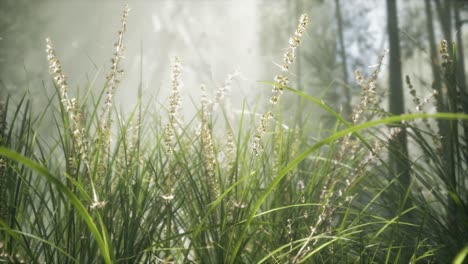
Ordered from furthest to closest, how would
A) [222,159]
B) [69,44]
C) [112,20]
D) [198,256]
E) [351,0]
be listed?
[112,20], [69,44], [351,0], [222,159], [198,256]

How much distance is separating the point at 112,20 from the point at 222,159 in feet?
76.7

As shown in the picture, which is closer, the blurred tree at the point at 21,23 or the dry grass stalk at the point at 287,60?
the dry grass stalk at the point at 287,60

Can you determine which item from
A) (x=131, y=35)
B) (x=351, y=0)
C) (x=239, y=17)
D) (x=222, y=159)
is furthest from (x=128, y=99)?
(x=222, y=159)

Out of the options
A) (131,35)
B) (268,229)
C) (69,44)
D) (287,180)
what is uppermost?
(131,35)

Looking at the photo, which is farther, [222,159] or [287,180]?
[222,159]

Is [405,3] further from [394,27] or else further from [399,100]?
[399,100]

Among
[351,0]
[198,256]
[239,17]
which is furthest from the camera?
[239,17]

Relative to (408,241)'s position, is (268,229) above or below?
above

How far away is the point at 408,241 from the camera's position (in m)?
1.64

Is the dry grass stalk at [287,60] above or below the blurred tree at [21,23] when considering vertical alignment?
below

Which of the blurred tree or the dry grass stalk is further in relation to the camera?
the blurred tree

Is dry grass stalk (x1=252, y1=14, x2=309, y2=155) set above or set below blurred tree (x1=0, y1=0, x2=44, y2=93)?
below

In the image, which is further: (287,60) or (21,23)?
(21,23)

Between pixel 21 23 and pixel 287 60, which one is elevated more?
pixel 21 23
